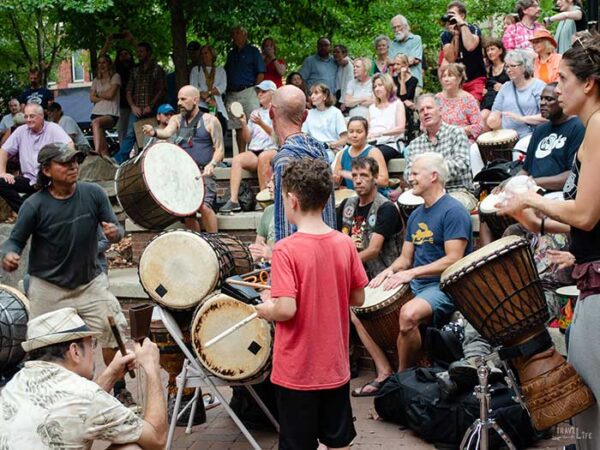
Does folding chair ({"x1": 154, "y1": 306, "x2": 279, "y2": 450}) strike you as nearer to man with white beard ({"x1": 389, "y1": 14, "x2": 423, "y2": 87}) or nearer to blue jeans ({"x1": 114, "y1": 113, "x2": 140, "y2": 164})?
man with white beard ({"x1": 389, "y1": 14, "x2": 423, "y2": 87})

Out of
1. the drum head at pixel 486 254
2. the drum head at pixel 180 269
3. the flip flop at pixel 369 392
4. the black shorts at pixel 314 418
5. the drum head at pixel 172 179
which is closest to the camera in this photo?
the drum head at pixel 486 254

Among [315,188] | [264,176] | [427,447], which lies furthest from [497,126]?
[315,188]

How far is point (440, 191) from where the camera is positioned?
22.1 feet

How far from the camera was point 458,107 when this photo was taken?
973 cm

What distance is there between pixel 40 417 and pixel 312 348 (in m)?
1.40

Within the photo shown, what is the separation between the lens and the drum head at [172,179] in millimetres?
8422

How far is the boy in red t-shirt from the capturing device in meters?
4.37

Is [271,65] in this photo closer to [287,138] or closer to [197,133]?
[197,133]

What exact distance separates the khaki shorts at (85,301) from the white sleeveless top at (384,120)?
4.58m

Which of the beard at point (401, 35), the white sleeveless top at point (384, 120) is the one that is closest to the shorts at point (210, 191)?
the white sleeveless top at point (384, 120)

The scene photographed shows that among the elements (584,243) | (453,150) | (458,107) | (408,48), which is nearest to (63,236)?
(453,150)

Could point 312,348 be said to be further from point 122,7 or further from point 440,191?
point 122,7

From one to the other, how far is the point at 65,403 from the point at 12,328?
330 centimetres

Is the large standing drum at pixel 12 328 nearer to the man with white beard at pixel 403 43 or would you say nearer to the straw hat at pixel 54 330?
the straw hat at pixel 54 330
